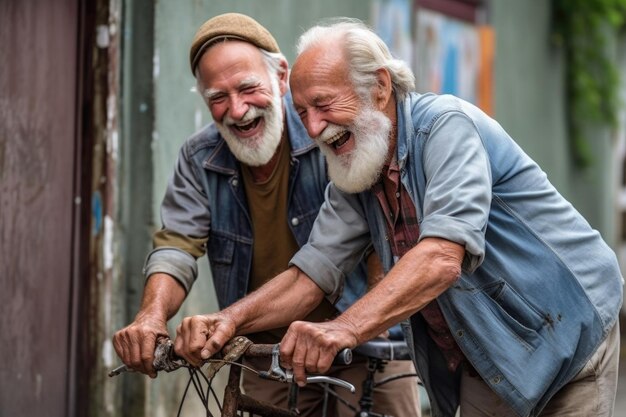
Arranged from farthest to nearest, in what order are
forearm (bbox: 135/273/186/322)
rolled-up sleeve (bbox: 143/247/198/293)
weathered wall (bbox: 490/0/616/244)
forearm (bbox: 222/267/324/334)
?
weathered wall (bbox: 490/0/616/244) → rolled-up sleeve (bbox: 143/247/198/293) → forearm (bbox: 135/273/186/322) → forearm (bbox: 222/267/324/334)

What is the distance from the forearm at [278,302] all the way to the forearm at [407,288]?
0.59 meters

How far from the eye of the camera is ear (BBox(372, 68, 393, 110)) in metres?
3.40

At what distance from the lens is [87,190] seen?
5520 millimetres

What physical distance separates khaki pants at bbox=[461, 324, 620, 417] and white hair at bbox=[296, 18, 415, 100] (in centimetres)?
99

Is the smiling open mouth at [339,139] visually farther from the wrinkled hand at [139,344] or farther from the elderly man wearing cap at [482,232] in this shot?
the wrinkled hand at [139,344]

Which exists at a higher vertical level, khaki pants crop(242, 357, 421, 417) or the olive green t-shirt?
the olive green t-shirt

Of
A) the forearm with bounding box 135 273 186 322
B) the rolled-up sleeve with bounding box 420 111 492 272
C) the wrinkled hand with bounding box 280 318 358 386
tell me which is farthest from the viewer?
the forearm with bounding box 135 273 186 322

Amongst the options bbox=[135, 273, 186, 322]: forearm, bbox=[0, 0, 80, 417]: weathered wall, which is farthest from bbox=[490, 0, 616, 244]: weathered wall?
bbox=[135, 273, 186, 322]: forearm

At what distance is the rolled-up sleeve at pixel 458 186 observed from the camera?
10.1 feet

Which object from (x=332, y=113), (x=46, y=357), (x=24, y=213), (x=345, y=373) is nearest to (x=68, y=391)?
(x=46, y=357)

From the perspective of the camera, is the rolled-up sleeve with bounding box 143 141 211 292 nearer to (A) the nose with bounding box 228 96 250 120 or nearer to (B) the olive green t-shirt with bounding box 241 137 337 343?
(B) the olive green t-shirt with bounding box 241 137 337 343

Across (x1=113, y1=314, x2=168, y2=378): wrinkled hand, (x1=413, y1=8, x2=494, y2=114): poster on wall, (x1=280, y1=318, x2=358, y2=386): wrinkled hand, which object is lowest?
(x1=113, y1=314, x2=168, y2=378): wrinkled hand

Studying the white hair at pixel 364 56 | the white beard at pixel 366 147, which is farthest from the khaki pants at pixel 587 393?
the white hair at pixel 364 56

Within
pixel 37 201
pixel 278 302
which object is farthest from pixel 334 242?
pixel 37 201
